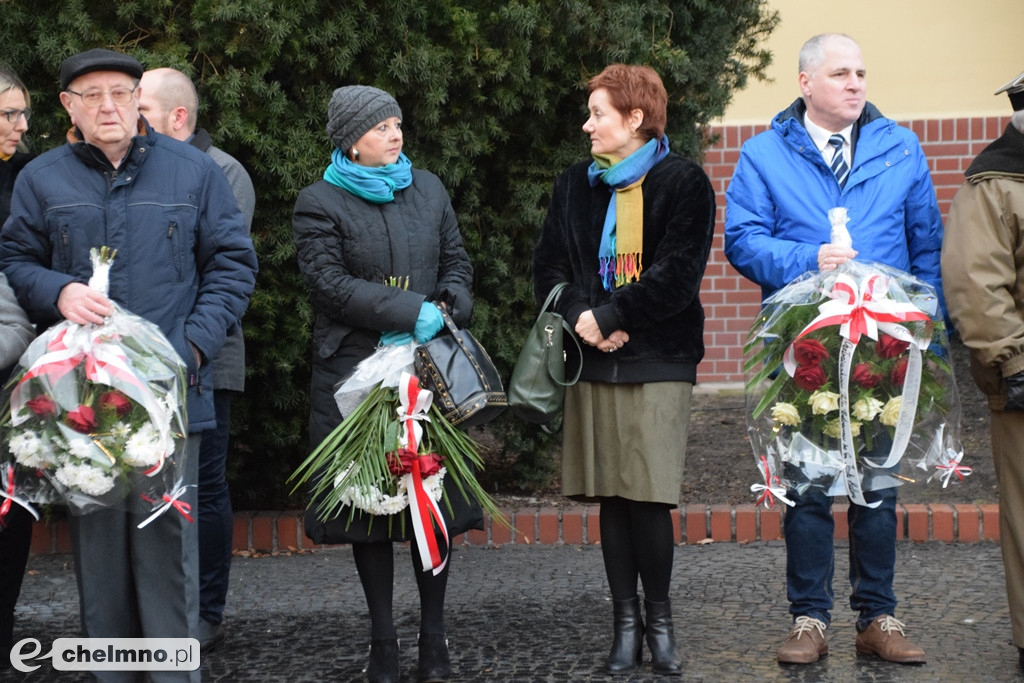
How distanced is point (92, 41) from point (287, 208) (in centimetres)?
106

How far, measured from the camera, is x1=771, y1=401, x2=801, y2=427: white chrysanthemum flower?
437 centimetres

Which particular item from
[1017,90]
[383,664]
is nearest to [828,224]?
[1017,90]

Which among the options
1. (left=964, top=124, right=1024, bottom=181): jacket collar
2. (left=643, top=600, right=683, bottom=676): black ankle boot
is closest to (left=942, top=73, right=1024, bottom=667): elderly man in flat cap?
(left=964, top=124, right=1024, bottom=181): jacket collar

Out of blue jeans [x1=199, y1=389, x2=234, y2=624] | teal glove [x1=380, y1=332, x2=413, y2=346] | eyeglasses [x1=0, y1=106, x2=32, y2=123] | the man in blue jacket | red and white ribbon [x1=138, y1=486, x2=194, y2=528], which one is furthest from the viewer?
blue jeans [x1=199, y1=389, x2=234, y2=624]

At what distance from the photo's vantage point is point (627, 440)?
4.53 metres

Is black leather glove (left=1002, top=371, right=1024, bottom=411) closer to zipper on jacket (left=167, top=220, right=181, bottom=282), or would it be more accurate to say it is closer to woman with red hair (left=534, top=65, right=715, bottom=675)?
woman with red hair (left=534, top=65, right=715, bottom=675)

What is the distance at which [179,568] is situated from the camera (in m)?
4.11

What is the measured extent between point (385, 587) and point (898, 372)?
6.04 feet

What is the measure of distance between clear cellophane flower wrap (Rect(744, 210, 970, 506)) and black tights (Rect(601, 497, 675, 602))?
381 mm

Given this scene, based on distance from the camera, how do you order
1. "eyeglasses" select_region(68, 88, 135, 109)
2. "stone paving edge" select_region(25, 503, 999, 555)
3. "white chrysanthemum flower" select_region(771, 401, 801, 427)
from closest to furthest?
"eyeglasses" select_region(68, 88, 135, 109) < "white chrysanthemum flower" select_region(771, 401, 801, 427) < "stone paving edge" select_region(25, 503, 999, 555)

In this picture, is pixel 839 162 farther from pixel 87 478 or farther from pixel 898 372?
pixel 87 478

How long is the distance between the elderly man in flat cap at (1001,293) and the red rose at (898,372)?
0.82 ft

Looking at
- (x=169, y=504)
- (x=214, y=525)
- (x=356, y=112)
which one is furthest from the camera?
(x=214, y=525)

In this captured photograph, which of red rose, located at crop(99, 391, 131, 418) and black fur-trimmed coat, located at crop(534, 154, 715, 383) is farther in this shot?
black fur-trimmed coat, located at crop(534, 154, 715, 383)
